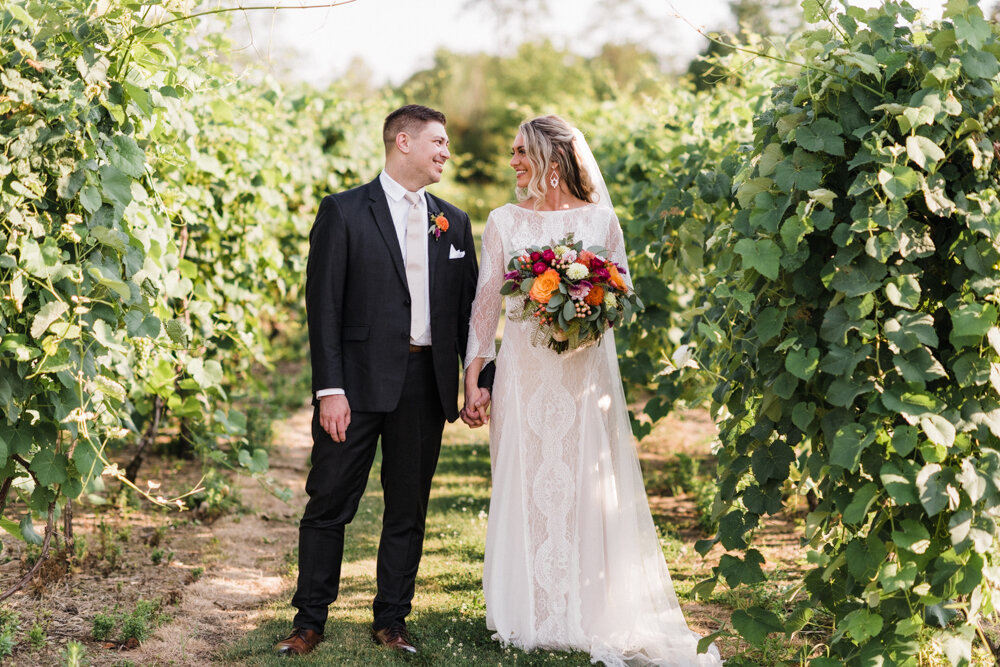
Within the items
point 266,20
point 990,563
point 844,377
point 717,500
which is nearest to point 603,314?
point 717,500

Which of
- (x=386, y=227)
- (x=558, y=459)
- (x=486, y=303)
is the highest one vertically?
(x=386, y=227)

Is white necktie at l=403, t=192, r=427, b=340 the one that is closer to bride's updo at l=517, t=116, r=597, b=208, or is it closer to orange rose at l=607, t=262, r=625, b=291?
bride's updo at l=517, t=116, r=597, b=208

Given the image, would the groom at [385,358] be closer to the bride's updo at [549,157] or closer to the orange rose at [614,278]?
the bride's updo at [549,157]

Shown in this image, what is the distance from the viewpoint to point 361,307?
340cm

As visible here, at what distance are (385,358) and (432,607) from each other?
122 centimetres

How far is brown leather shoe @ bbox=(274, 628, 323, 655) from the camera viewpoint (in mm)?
3334

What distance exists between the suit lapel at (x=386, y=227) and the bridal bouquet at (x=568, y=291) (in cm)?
40

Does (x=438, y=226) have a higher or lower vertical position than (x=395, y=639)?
Result: higher

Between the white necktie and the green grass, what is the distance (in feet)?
3.91

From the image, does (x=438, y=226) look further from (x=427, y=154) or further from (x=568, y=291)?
(x=568, y=291)

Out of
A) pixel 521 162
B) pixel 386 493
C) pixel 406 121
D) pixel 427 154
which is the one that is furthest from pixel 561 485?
pixel 406 121

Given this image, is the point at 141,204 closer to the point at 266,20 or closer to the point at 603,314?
the point at 603,314

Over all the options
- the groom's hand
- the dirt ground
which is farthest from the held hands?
the dirt ground

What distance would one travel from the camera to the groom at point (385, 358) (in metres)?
3.38
